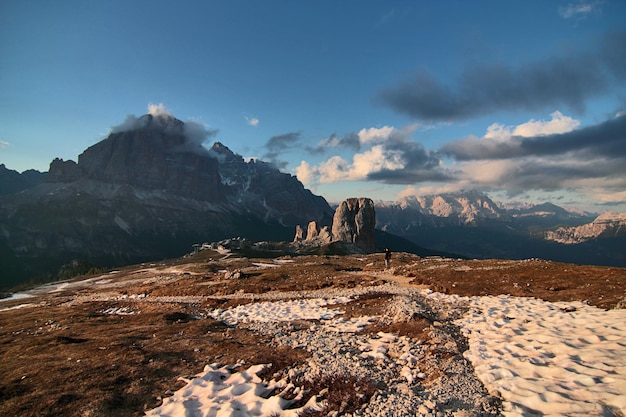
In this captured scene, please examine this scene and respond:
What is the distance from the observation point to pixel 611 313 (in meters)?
22.1

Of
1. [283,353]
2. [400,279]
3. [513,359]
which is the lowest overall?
[400,279]

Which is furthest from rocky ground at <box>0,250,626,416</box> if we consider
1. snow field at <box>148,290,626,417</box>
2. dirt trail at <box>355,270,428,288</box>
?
dirt trail at <box>355,270,428,288</box>

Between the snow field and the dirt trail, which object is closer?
the snow field

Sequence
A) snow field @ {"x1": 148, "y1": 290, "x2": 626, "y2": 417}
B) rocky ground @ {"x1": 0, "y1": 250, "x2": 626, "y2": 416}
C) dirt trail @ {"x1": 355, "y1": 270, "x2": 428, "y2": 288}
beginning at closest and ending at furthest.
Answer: snow field @ {"x1": 148, "y1": 290, "x2": 626, "y2": 417}
rocky ground @ {"x1": 0, "y1": 250, "x2": 626, "y2": 416}
dirt trail @ {"x1": 355, "y1": 270, "x2": 428, "y2": 288}

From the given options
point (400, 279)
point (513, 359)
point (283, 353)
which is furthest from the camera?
point (400, 279)

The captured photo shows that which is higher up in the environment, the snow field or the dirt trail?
the snow field

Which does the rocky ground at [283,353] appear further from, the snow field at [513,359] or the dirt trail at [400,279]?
the dirt trail at [400,279]

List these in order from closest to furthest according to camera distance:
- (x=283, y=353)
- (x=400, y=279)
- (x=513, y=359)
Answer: (x=513, y=359)
(x=283, y=353)
(x=400, y=279)

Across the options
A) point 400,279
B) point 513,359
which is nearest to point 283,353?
point 513,359

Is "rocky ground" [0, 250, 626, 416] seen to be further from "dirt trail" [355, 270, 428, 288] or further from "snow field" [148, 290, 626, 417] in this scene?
"dirt trail" [355, 270, 428, 288]

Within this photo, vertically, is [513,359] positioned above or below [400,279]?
above

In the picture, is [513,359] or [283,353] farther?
[283,353]

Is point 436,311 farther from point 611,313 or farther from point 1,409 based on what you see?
point 1,409

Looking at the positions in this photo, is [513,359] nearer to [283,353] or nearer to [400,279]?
[283,353]
